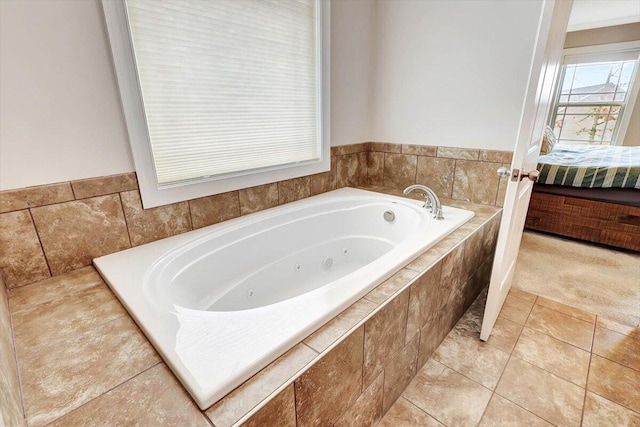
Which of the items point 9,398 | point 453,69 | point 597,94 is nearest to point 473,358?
point 9,398

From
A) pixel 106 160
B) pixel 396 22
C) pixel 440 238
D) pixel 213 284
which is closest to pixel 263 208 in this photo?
pixel 213 284

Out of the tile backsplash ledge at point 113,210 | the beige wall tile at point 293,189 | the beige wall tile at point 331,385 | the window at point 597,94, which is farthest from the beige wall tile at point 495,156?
the window at point 597,94

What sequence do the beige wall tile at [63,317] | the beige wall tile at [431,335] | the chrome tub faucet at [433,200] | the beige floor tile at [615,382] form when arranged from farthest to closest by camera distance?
1. the chrome tub faucet at [433,200]
2. the beige wall tile at [431,335]
3. the beige floor tile at [615,382]
4. the beige wall tile at [63,317]

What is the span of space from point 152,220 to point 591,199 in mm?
3316

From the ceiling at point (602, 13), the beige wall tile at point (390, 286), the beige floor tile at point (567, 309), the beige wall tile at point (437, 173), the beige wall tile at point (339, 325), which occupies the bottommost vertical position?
the beige floor tile at point (567, 309)

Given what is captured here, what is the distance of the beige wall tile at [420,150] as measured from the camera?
2205 millimetres

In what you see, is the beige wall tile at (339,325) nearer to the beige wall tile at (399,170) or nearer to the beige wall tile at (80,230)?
the beige wall tile at (80,230)

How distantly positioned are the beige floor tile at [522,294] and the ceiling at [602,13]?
3.55 meters

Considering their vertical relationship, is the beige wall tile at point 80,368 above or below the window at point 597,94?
below

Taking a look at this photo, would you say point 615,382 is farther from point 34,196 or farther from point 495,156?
point 34,196

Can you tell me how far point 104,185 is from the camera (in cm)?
127

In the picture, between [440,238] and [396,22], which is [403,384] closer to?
[440,238]

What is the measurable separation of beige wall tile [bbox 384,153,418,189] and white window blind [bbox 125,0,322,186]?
0.77 meters

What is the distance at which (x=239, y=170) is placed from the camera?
173 cm
